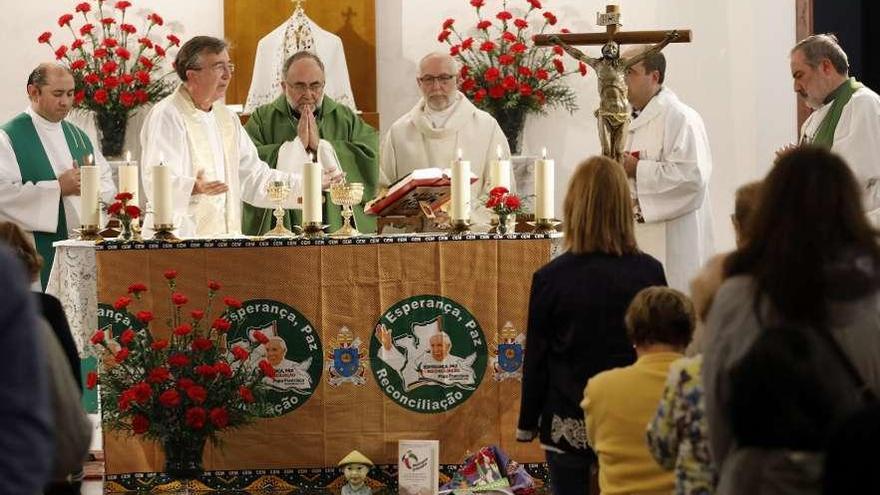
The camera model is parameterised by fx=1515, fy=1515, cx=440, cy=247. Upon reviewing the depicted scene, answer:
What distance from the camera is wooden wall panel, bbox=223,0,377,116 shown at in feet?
32.2

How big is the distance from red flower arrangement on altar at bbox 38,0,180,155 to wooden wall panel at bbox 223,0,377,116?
0.44 m

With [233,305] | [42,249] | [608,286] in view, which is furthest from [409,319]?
[42,249]

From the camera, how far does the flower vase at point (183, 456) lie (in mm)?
5590

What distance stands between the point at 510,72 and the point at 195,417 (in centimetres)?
448

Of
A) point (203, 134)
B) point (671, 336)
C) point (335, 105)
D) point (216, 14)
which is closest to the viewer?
point (671, 336)

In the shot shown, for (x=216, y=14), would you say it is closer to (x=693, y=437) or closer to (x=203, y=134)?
(x=203, y=134)

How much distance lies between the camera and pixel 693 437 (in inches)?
120

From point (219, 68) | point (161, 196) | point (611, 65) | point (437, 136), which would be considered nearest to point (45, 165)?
point (219, 68)

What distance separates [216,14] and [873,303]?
25.5 feet

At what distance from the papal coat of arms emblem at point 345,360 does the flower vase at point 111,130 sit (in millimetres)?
3940

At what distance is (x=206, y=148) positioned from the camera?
6.96 m

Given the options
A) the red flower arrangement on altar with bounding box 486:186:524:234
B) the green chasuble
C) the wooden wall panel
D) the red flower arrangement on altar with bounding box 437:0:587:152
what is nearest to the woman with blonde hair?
the red flower arrangement on altar with bounding box 486:186:524:234

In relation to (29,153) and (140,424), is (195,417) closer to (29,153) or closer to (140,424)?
(140,424)

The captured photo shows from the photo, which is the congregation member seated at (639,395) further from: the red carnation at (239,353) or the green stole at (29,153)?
the green stole at (29,153)
